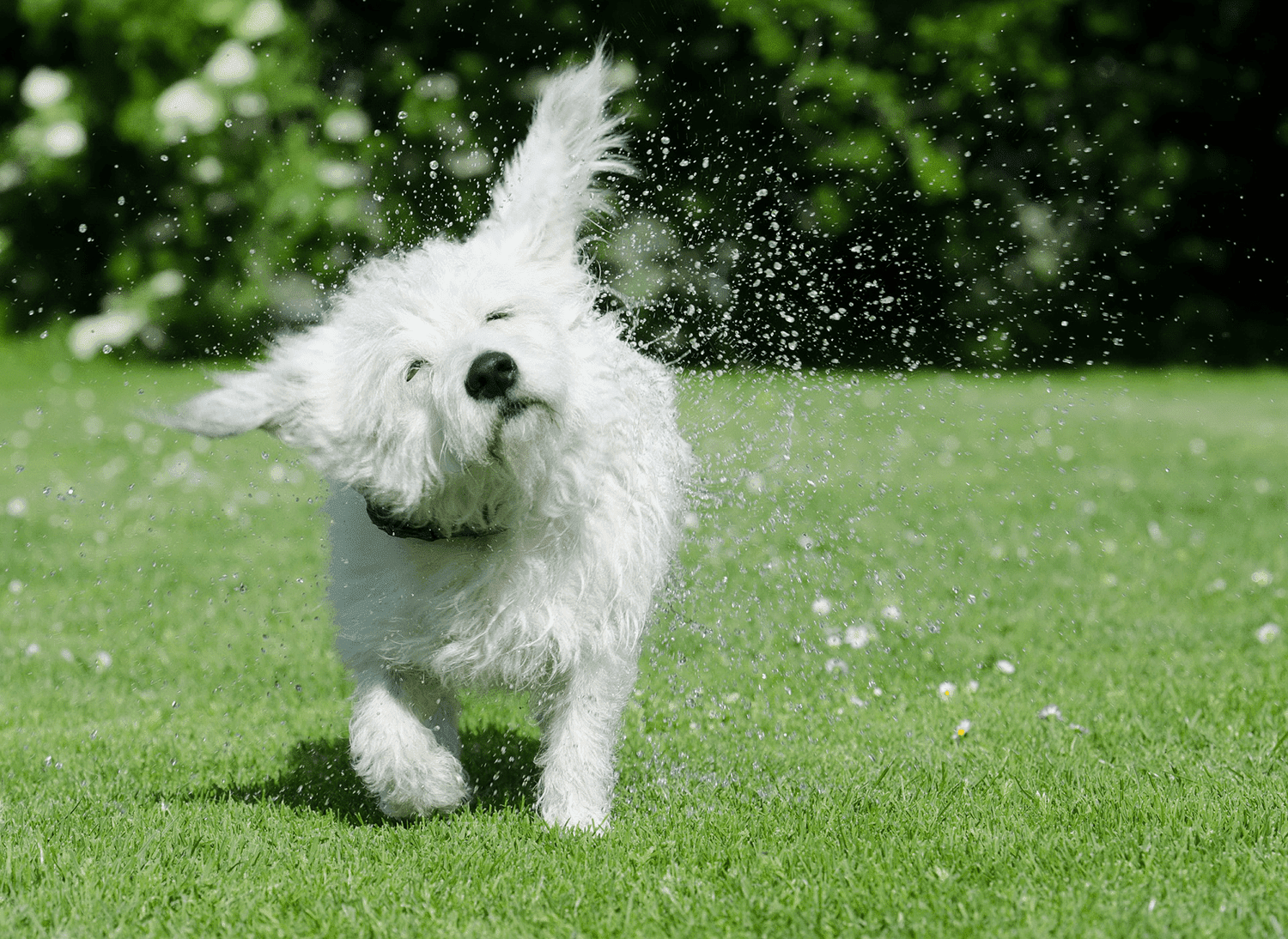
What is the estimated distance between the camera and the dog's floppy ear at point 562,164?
343 centimetres

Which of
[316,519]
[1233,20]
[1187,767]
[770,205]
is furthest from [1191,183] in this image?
[1187,767]

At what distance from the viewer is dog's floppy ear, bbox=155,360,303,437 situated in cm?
299

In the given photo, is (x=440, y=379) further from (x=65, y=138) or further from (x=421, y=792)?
(x=65, y=138)

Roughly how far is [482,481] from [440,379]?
0.91 ft

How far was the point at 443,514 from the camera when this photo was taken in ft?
10.1

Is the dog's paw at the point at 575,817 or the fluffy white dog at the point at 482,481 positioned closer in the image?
the fluffy white dog at the point at 482,481

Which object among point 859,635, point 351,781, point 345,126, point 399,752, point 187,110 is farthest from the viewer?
point 345,126

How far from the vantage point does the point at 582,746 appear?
3279mm

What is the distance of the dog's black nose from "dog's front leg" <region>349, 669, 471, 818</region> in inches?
35.1

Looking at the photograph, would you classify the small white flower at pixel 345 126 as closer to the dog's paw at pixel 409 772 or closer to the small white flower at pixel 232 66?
the small white flower at pixel 232 66

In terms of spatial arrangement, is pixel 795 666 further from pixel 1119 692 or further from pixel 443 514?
pixel 443 514

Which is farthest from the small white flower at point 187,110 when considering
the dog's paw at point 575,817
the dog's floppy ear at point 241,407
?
the dog's paw at point 575,817

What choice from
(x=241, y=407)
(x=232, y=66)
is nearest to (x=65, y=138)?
(x=232, y=66)

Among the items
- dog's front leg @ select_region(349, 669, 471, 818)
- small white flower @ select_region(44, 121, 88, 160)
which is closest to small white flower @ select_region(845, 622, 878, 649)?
dog's front leg @ select_region(349, 669, 471, 818)
